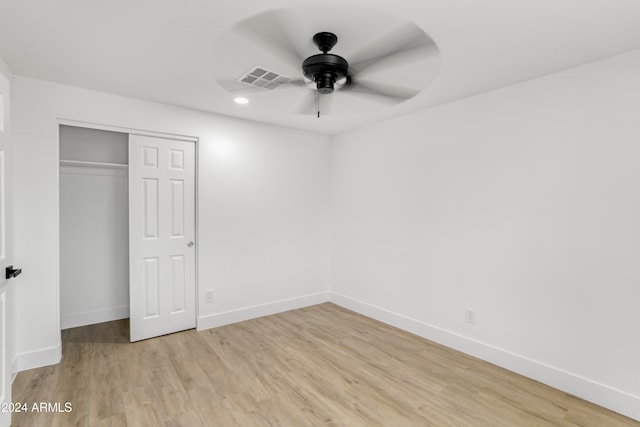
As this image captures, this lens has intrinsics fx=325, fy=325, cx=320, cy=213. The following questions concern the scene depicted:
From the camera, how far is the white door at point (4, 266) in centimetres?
179

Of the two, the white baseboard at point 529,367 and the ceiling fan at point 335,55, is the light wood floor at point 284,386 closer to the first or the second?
the white baseboard at point 529,367

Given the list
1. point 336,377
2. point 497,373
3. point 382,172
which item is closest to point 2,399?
point 336,377

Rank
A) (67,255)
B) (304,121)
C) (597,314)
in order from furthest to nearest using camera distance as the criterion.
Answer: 1. (304,121)
2. (67,255)
3. (597,314)

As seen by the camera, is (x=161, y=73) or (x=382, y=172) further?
(x=382, y=172)

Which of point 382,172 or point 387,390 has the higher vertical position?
point 382,172

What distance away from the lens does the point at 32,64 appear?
7.82 ft

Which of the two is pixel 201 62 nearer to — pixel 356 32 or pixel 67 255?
pixel 356 32

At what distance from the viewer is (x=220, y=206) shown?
3629 mm

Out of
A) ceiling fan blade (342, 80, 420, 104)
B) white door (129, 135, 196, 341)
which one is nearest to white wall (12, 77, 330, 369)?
white door (129, 135, 196, 341)

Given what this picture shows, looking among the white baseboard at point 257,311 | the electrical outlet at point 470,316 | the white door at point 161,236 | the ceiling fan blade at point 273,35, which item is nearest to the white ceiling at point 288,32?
the ceiling fan blade at point 273,35

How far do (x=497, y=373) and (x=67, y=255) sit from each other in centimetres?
437

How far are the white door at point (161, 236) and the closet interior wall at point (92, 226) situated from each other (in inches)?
25.3

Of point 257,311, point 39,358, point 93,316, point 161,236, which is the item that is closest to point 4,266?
point 39,358

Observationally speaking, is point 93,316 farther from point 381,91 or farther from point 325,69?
point 381,91
